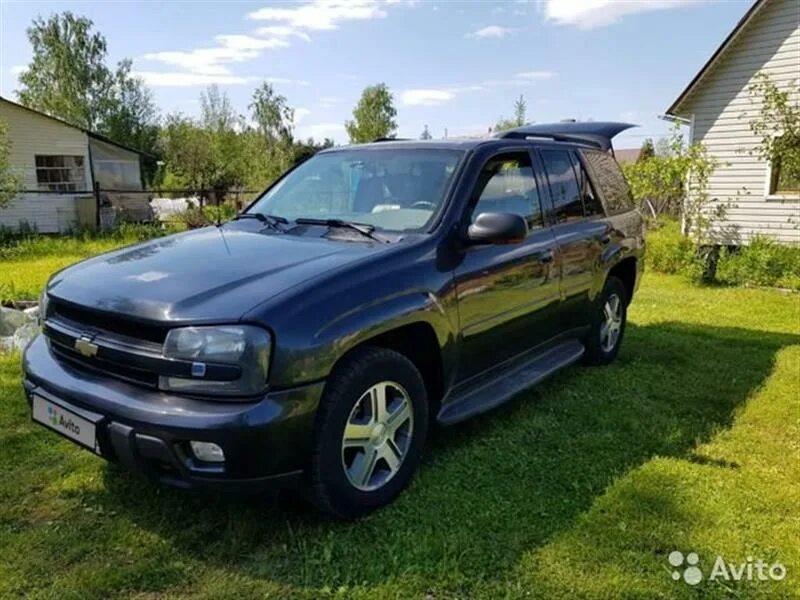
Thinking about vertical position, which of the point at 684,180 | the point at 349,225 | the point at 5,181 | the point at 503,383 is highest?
the point at 5,181

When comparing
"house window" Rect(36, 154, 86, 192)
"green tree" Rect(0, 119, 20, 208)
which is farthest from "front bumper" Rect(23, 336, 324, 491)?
"house window" Rect(36, 154, 86, 192)

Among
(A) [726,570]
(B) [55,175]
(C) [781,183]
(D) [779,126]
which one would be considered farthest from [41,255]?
(C) [781,183]

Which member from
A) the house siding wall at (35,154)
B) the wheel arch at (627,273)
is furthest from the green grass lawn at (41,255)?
the wheel arch at (627,273)

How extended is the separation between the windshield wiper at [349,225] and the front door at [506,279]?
1.56 feet

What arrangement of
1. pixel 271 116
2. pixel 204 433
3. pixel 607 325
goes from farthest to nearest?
pixel 271 116
pixel 607 325
pixel 204 433

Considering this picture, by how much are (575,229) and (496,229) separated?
1521 mm

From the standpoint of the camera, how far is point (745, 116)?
12055 millimetres

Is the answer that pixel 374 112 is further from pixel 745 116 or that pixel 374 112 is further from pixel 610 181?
pixel 610 181

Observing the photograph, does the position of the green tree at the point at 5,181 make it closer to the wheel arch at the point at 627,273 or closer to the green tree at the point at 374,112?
the wheel arch at the point at 627,273

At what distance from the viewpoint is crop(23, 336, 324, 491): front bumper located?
2.33m

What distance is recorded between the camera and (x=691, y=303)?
8289mm

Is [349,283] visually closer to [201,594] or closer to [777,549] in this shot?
[201,594]

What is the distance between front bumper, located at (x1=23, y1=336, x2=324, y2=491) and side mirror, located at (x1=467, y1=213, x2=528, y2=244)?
1232mm

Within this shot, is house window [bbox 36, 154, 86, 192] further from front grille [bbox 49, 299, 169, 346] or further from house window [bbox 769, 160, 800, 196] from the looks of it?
front grille [bbox 49, 299, 169, 346]
